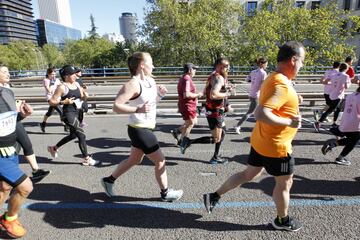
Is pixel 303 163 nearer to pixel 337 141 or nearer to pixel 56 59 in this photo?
pixel 337 141

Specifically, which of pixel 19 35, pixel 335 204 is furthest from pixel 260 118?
pixel 19 35

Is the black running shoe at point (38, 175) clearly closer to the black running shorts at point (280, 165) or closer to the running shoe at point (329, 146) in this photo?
the black running shorts at point (280, 165)

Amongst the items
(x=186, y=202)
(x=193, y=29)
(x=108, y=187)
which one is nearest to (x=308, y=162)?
(x=186, y=202)

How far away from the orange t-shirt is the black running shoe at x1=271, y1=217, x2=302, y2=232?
2.63ft

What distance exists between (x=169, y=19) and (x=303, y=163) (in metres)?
26.8

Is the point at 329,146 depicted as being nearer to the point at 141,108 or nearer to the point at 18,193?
the point at 141,108

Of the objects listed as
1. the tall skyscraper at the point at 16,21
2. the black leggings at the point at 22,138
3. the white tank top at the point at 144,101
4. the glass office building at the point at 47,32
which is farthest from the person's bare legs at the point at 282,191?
the glass office building at the point at 47,32

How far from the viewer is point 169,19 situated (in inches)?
1128

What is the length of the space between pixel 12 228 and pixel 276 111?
9.43 feet

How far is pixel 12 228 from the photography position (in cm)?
275

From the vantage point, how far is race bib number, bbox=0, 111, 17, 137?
2.52 metres

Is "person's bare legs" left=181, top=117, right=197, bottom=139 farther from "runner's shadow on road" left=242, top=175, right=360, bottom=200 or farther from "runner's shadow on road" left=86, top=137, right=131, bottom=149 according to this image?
"runner's shadow on road" left=242, top=175, right=360, bottom=200

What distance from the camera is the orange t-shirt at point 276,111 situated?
88.3 inches

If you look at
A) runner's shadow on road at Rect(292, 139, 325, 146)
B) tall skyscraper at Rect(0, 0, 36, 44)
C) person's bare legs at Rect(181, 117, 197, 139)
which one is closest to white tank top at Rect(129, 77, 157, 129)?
person's bare legs at Rect(181, 117, 197, 139)
